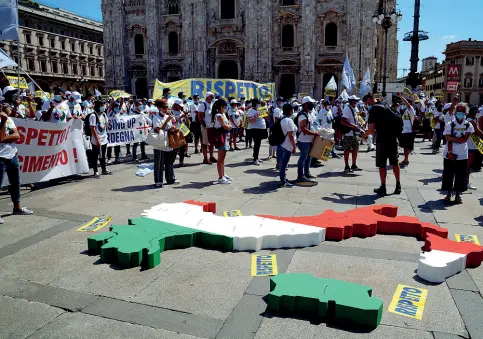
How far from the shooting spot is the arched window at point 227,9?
38.2 meters

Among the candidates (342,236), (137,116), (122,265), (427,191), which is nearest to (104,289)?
(122,265)

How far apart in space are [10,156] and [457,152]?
283 inches

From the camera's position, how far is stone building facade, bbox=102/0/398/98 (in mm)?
35375

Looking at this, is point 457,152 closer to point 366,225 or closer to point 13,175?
point 366,225

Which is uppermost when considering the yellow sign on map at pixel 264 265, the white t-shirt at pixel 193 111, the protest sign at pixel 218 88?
the protest sign at pixel 218 88

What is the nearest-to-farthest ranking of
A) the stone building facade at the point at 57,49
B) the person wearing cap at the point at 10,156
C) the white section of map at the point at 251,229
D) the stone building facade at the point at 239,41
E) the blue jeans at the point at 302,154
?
1. the white section of map at the point at 251,229
2. the person wearing cap at the point at 10,156
3. the blue jeans at the point at 302,154
4. the stone building facade at the point at 239,41
5. the stone building facade at the point at 57,49

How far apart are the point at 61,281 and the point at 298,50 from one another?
3566 cm

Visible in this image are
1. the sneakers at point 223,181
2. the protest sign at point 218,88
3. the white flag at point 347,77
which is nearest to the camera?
the sneakers at point 223,181

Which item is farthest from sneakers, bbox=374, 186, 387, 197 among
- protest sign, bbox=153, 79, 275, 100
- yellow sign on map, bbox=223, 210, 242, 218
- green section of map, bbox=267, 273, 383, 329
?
protest sign, bbox=153, 79, 275, 100

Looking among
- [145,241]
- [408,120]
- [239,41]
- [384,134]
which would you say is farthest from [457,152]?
[239,41]

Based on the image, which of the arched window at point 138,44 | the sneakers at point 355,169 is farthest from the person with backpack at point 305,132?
the arched window at point 138,44

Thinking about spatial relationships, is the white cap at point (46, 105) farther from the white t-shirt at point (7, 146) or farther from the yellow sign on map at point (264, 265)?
the yellow sign on map at point (264, 265)

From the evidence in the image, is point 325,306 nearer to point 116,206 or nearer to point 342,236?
point 342,236

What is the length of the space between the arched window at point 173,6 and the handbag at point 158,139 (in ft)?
117
